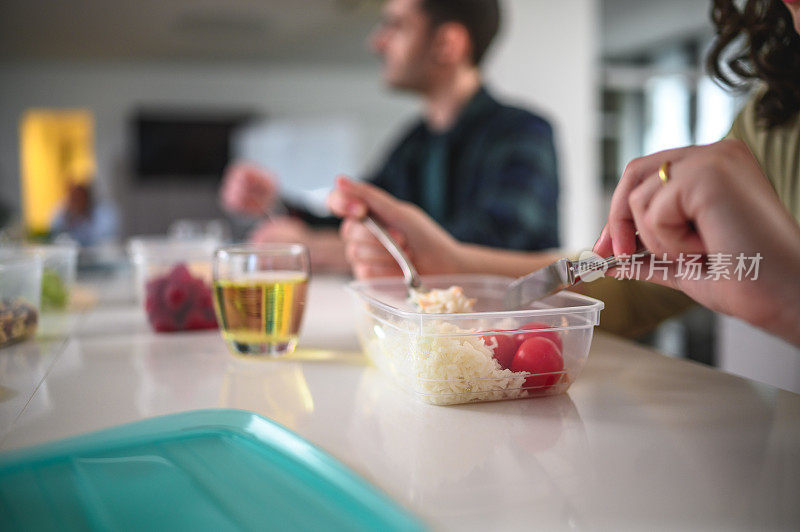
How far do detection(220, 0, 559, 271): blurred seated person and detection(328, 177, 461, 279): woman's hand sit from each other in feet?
1.27

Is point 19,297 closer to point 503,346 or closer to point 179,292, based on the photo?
point 179,292

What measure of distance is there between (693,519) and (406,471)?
0.50 ft

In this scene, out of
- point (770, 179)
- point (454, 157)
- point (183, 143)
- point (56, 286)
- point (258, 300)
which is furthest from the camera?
point (183, 143)

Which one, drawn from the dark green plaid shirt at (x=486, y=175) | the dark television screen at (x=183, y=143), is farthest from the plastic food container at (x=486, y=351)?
the dark television screen at (x=183, y=143)

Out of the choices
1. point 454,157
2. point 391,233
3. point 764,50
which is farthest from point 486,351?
point 454,157

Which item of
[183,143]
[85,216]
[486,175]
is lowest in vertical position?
[85,216]

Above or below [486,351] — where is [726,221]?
above

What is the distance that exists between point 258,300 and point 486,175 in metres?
0.92

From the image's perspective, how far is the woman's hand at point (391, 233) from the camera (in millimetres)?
801

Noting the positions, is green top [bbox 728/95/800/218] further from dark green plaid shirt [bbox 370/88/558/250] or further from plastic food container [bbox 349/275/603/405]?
dark green plaid shirt [bbox 370/88/558/250]

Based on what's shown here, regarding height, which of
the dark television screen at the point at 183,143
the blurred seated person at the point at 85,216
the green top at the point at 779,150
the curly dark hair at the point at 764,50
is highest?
the dark television screen at the point at 183,143

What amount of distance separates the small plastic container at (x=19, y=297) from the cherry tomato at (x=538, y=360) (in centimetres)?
54

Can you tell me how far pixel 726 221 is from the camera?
39 centimetres

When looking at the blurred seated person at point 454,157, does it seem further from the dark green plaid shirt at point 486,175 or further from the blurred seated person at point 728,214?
the blurred seated person at point 728,214
